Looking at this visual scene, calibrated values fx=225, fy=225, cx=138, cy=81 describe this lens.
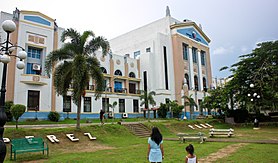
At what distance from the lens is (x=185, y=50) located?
44.2 meters

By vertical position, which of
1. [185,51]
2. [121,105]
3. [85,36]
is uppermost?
[185,51]

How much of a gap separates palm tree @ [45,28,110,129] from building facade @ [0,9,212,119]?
19.1 ft

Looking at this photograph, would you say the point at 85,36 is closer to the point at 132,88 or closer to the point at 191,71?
the point at 132,88

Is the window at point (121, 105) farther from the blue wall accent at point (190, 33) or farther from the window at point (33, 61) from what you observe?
the blue wall accent at point (190, 33)

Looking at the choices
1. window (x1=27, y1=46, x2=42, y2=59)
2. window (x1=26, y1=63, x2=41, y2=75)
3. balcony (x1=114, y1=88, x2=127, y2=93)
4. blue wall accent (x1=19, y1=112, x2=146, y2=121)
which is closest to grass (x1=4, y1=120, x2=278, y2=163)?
blue wall accent (x1=19, y1=112, x2=146, y2=121)

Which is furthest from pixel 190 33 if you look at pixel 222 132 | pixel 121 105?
pixel 222 132

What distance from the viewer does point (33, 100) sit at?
81.1 ft

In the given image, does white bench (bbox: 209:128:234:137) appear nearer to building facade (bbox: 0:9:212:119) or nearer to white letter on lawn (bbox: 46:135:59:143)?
white letter on lawn (bbox: 46:135:59:143)

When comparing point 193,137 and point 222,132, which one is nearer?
point 193,137

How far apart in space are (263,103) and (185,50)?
67.9 feet

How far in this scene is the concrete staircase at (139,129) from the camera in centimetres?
1912

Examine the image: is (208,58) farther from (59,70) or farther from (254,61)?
(59,70)

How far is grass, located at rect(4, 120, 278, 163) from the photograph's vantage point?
8844 mm

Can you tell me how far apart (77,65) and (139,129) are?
8.50 m
